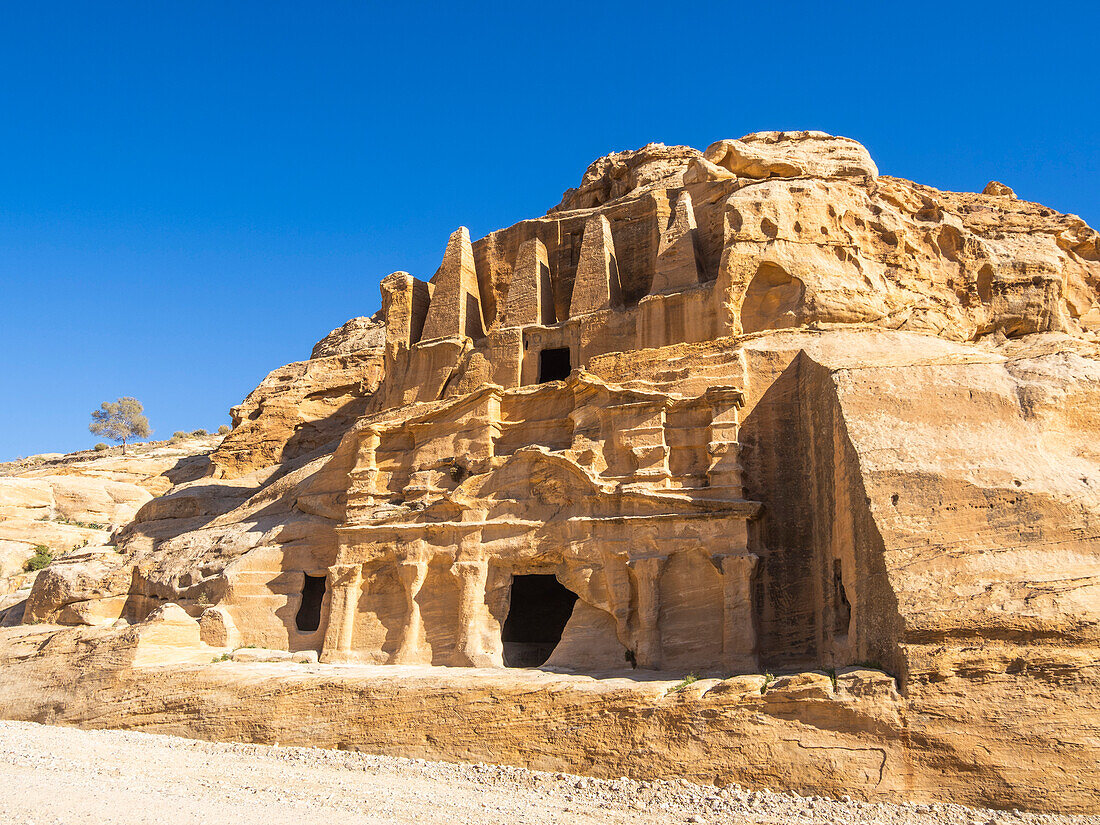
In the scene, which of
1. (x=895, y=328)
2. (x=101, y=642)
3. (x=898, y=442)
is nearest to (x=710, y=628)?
(x=898, y=442)

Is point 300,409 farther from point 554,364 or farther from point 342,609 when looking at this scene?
point 342,609

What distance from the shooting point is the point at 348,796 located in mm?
12367

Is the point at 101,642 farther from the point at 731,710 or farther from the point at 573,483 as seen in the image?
the point at 731,710

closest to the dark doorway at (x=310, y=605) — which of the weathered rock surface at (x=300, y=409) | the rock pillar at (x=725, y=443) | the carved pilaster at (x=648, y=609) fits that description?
the carved pilaster at (x=648, y=609)

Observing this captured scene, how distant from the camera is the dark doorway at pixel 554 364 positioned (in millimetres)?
28094

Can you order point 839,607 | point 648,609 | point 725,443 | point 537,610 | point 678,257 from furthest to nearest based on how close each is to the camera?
point 678,257, point 537,610, point 725,443, point 648,609, point 839,607

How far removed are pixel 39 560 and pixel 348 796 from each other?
2492 cm

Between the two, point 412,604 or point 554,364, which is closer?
point 412,604

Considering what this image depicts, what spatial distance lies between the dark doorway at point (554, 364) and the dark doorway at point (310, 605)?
960 centimetres

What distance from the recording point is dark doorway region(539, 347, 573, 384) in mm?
28094

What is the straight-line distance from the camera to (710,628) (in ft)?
54.6

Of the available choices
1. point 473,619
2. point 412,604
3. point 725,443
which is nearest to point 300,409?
point 412,604

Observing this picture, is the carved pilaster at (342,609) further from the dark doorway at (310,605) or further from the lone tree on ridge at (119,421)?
the lone tree on ridge at (119,421)

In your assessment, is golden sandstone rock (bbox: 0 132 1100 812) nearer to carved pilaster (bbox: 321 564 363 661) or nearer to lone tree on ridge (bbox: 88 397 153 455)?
carved pilaster (bbox: 321 564 363 661)
